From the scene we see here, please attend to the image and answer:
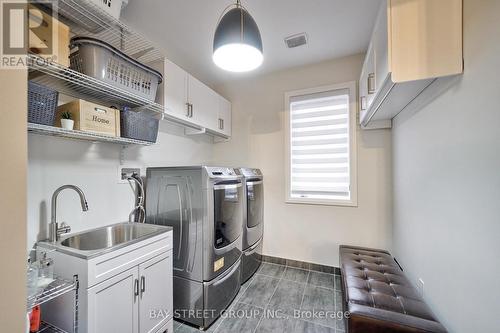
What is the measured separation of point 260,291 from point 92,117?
223 centimetres

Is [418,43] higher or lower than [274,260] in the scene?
higher

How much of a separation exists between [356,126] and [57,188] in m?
2.90

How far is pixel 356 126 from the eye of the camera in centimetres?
250

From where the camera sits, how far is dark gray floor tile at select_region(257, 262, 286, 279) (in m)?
2.62

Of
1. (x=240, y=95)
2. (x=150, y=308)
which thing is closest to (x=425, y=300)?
(x=150, y=308)

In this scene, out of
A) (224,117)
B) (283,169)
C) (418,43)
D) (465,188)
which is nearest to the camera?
(465,188)

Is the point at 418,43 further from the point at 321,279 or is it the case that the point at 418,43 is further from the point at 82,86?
the point at 321,279

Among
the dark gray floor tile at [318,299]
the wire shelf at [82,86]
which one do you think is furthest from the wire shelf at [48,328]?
the dark gray floor tile at [318,299]

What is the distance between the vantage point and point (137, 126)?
1.69m

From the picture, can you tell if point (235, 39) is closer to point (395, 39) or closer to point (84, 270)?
point (395, 39)

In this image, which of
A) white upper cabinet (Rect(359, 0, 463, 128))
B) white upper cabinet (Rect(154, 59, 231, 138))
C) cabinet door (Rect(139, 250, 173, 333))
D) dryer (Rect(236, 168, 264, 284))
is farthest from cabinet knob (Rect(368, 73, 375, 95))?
cabinet door (Rect(139, 250, 173, 333))

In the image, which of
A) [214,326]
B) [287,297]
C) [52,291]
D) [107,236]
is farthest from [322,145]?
[52,291]

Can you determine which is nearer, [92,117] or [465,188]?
[465,188]

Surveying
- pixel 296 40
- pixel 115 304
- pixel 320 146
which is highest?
pixel 296 40
